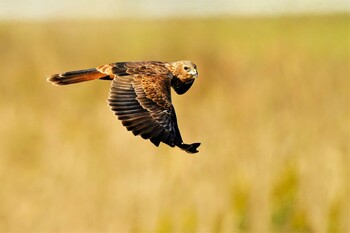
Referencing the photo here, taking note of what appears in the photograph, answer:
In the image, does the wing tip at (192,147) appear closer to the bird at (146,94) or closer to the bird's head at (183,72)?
the bird at (146,94)

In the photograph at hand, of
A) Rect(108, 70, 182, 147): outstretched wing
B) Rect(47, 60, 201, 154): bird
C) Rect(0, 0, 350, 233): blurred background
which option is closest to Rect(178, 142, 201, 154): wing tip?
Rect(47, 60, 201, 154): bird

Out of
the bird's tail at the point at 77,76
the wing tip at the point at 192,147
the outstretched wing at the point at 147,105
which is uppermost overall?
the bird's tail at the point at 77,76

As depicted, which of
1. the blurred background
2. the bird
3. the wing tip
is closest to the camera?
the wing tip

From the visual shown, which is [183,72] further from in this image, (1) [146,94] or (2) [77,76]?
(2) [77,76]

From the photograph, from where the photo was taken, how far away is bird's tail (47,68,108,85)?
18.6ft

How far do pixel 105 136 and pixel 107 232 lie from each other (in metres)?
1.35

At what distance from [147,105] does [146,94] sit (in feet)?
0.20

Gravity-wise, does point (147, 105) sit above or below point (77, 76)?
below

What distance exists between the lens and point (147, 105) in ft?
18.1

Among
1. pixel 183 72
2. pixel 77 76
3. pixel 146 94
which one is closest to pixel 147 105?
pixel 146 94

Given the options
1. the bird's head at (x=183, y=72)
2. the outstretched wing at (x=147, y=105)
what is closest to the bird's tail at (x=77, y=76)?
the outstretched wing at (x=147, y=105)

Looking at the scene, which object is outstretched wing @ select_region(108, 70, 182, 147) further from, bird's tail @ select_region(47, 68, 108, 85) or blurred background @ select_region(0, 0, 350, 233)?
blurred background @ select_region(0, 0, 350, 233)

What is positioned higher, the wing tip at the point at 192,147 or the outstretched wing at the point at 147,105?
the outstretched wing at the point at 147,105

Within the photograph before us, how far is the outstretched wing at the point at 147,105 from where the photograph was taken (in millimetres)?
5309
